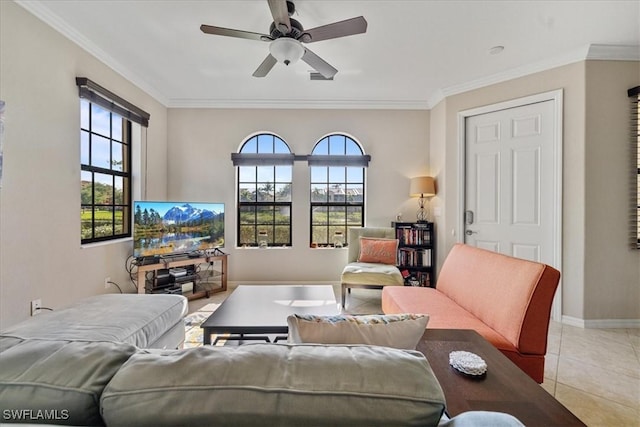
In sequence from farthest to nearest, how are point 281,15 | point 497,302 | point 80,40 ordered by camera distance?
1. point 80,40
2. point 281,15
3. point 497,302

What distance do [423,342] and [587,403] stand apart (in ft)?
4.37

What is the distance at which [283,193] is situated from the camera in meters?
4.17

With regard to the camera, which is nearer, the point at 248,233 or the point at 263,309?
the point at 263,309

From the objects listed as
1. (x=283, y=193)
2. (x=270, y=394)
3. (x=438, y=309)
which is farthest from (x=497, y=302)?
(x=283, y=193)

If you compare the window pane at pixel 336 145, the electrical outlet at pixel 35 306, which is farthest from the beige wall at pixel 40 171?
the window pane at pixel 336 145

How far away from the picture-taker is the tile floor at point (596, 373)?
156 centimetres

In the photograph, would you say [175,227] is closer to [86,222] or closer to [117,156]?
[86,222]

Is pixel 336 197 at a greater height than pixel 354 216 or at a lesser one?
greater

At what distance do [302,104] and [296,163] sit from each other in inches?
34.0

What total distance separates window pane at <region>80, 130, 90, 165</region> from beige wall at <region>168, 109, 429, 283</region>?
1238mm

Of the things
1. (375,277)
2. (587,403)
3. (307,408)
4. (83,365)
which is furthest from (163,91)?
(587,403)

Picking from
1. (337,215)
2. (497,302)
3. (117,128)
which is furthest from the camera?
(337,215)

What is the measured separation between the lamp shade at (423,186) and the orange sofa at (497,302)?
5.15ft

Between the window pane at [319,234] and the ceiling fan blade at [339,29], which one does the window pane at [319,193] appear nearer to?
the window pane at [319,234]
